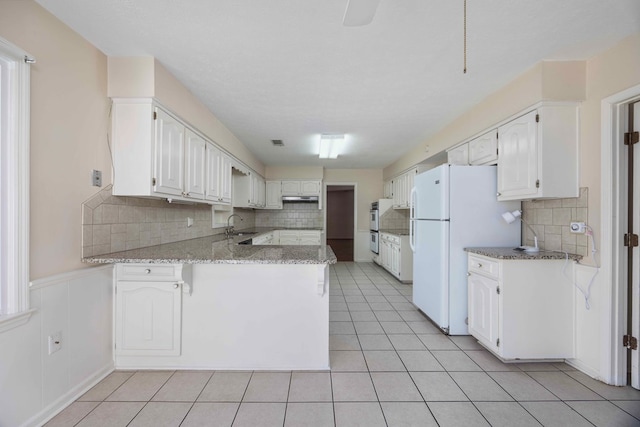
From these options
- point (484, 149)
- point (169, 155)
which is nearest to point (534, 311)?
point (484, 149)

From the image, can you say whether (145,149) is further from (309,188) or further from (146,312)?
(309,188)

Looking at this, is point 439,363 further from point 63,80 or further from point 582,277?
point 63,80

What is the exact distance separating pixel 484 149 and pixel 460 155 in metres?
0.49

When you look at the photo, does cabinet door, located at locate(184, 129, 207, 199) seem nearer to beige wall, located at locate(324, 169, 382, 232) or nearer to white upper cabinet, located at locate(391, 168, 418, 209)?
white upper cabinet, located at locate(391, 168, 418, 209)

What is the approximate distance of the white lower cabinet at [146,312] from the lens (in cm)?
206

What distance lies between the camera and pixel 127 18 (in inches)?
66.1

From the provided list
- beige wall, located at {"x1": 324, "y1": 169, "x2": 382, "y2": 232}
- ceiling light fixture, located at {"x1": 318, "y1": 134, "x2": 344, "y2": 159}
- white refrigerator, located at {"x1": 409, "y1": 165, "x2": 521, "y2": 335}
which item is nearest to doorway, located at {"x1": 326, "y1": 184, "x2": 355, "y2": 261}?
beige wall, located at {"x1": 324, "y1": 169, "x2": 382, "y2": 232}

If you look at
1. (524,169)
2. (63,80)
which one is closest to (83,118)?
(63,80)

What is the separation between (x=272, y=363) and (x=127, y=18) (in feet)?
8.48

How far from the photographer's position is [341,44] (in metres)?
1.91

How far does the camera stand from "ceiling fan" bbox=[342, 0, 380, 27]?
1206 millimetres

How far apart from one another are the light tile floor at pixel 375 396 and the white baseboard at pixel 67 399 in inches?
1.4

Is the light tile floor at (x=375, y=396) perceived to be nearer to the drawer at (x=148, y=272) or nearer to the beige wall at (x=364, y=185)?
the drawer at (x=148, y=272)

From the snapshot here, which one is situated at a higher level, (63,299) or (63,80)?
(63,80)
